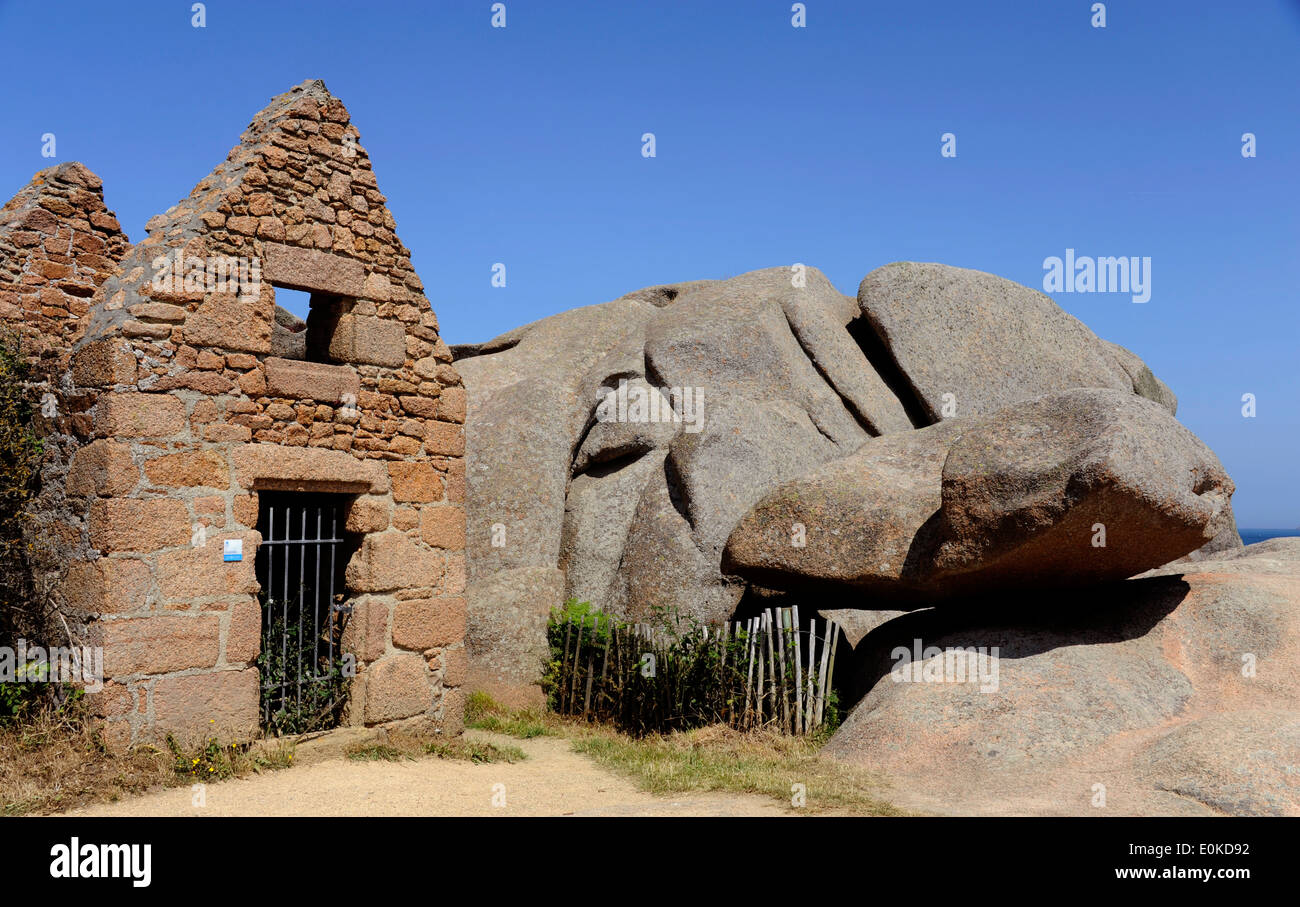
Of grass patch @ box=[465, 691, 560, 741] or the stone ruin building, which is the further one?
grass patch @ box=[465, 691, 560, 741]

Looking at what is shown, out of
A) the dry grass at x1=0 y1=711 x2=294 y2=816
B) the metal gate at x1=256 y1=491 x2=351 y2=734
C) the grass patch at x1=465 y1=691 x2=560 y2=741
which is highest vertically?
the metal gate at x1=256 y1=491 x2=351 y2=734

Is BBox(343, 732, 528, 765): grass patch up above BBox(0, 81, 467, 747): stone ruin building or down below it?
below

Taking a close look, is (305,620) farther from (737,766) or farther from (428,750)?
(737,766)

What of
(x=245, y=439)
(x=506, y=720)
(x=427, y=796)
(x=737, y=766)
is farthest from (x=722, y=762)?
(x=245, y=439)

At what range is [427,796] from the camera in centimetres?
735

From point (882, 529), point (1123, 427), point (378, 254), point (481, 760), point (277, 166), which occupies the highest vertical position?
point (277, 166)

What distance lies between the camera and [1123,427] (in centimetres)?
819

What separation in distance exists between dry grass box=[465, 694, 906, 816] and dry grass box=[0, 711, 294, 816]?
3.00 metres

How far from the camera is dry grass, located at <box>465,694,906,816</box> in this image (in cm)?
718

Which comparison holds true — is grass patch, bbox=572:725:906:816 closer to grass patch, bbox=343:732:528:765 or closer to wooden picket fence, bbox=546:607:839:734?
wooden picket fence, bbox=546:607:839:734

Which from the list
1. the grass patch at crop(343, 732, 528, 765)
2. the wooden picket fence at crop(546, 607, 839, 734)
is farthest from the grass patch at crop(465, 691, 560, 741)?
the grass patch at crop(343, 732, 528, 765)

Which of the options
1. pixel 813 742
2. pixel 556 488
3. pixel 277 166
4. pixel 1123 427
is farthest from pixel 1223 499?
pixel 277 166
